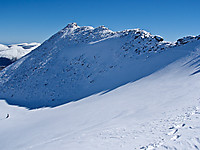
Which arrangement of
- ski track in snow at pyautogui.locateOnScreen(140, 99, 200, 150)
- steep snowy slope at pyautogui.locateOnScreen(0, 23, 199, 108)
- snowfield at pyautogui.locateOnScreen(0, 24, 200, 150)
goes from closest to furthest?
ski track in snow at pyautogui.locateOnScreen(140, 99, 200, 150) < snowfield at pyautogui.locateOnScreen(0, 24, 200, 150) < steep snowy slope at pyautogui.locateOnScreen(0, 23, 199, 108)

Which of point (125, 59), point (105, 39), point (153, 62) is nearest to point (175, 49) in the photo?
point (153, 62)

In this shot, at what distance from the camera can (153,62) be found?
2091cm

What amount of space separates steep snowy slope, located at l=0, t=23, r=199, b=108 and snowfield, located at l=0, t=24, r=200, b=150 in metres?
0.16

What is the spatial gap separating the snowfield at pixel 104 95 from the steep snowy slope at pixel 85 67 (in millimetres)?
157

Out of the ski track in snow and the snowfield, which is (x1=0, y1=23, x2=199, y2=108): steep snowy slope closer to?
the snowfield

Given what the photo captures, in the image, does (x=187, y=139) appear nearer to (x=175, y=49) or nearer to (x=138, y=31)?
(x=175, y=49)

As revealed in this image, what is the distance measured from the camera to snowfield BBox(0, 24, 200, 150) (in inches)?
261

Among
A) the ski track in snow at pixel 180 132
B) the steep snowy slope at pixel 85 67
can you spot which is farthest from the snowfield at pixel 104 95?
the steep snowy slope at pixel 85 67

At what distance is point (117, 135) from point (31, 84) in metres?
23.3

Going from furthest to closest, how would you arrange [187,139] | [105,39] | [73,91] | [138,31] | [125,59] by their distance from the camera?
[105,39] < [138,31] < [125,59] < [73,91] < [187,139]

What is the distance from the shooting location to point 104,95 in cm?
1748

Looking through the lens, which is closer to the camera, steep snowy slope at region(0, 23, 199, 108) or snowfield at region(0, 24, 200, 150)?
snowfield at region(0, 24, 200, 150)

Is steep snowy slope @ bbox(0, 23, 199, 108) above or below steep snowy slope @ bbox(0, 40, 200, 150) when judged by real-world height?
above

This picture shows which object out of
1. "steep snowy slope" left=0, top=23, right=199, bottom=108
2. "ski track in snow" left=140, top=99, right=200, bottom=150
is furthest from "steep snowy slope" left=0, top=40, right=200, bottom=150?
"steep snowy slope" left=0, top=23, right=199, bottom=108
